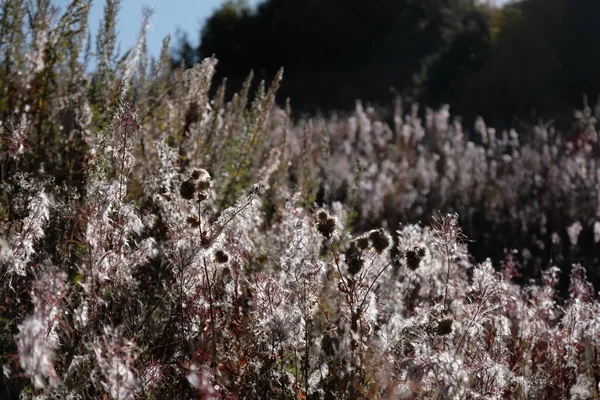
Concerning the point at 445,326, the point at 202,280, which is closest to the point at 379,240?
the point at 445,326

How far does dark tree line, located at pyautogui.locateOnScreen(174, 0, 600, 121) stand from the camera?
52.1ft

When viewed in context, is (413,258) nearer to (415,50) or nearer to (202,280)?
(202,280)

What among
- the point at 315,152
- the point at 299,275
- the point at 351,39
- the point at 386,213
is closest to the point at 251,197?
the point at 299,275

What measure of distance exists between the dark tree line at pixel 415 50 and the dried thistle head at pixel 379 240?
13854 millimetres

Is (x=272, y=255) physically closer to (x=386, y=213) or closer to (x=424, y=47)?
(x=386, y=213)

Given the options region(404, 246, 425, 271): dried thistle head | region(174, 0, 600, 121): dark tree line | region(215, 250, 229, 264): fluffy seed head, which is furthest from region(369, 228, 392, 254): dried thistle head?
region(174, 0, 600, 121): dark tree line

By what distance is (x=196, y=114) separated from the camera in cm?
338

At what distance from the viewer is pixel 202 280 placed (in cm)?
210

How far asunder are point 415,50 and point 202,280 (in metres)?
19.7

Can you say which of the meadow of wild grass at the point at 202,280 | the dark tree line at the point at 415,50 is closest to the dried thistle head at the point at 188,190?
the meadow of wild grass at the point at 202,280

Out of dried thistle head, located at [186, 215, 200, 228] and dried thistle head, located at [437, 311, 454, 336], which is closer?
dried thistle head, located at [437, 311, 454, 336]

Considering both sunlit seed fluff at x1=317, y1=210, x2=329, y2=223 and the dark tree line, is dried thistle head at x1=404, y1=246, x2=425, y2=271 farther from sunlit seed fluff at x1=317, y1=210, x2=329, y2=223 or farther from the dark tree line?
the dark tree line

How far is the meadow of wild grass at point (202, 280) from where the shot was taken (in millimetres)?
1745

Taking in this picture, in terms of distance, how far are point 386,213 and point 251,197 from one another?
409 centimetres
